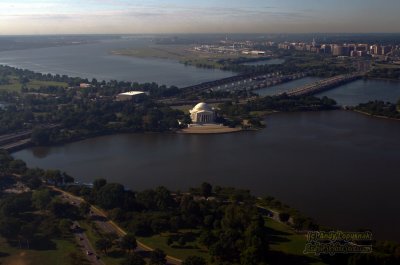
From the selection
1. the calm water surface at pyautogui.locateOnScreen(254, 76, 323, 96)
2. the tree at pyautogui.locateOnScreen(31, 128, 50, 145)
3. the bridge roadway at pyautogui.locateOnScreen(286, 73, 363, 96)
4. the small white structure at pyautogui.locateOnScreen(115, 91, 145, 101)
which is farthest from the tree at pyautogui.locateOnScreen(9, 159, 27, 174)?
the calm water surface at pyautogui.locateOnScreen(254, 76, 323, 96)

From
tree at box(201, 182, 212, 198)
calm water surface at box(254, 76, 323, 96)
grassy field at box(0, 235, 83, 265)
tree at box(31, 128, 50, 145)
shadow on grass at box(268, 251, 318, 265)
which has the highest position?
calm water surface at box(254, 76, 323, 96)

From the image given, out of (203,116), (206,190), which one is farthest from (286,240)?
(203,116)

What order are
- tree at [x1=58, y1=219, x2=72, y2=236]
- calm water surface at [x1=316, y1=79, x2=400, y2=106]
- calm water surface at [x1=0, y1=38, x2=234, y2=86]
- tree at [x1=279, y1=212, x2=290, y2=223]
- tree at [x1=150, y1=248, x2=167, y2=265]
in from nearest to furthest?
tree at [x1=150, y1=248, x2=167, y2=265], tree at [x1=58, y1=219, x2=72, y2=236], tree at [x1=279, y1=212, x2=290, y2=223], calm water surface at [x1=316, y1=79, x2=400, y2=106], calm water surface at [x1=0, y1=38, x2=234, y2=86]

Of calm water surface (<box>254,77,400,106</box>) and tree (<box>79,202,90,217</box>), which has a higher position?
calm water surface (<box>254,77,400,106</box>)

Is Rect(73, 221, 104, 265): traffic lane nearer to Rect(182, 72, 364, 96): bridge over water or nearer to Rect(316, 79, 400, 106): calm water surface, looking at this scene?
Rect(182, 72, 364, 96): bridge over water

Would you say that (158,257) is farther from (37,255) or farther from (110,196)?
(110,196)

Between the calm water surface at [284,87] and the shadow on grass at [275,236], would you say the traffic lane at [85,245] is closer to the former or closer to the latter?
the shadow on grass at [275,236]

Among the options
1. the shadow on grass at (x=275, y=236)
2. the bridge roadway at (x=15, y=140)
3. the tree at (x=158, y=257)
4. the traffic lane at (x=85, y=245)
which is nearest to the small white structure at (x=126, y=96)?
the bridge roadway at (x=15, y=140)
